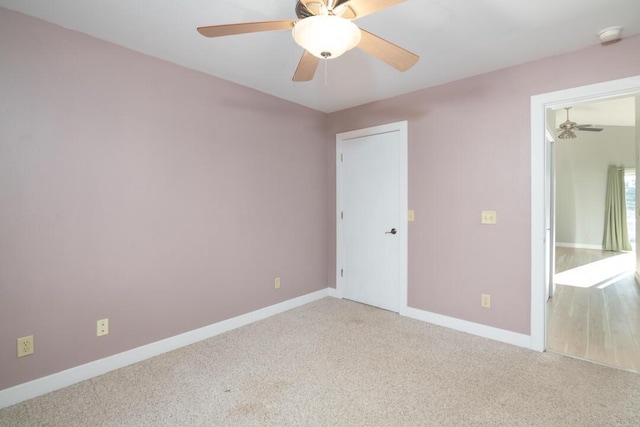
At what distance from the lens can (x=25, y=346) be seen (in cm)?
198

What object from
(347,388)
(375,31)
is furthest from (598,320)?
(375,31)

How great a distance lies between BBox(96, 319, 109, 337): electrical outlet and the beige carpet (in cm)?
29

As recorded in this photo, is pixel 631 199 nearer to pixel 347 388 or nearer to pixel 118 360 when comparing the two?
pixel 347 388

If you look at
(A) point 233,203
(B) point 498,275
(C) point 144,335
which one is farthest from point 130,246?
(B) point 498,275

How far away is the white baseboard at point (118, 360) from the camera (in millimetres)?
1961

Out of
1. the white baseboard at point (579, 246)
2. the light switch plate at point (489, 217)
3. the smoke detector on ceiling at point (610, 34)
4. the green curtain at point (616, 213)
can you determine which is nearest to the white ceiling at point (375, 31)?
the smoke detector on ceiling at point (610, 34)

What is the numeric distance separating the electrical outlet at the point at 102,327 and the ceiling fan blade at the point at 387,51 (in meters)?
2.44

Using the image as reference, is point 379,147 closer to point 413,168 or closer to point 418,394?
Result: point 413,168

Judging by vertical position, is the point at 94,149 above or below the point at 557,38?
below

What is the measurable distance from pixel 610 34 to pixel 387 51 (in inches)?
67.0

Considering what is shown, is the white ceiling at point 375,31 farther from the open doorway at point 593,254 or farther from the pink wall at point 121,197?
the open doorway at point 593,254

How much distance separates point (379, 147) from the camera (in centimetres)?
360

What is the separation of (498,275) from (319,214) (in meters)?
2.03

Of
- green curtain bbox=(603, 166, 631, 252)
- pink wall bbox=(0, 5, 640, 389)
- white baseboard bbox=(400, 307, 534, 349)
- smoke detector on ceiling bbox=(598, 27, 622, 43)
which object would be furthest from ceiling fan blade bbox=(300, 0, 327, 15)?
green curtain bbox=(603, 166, 631, 252)
